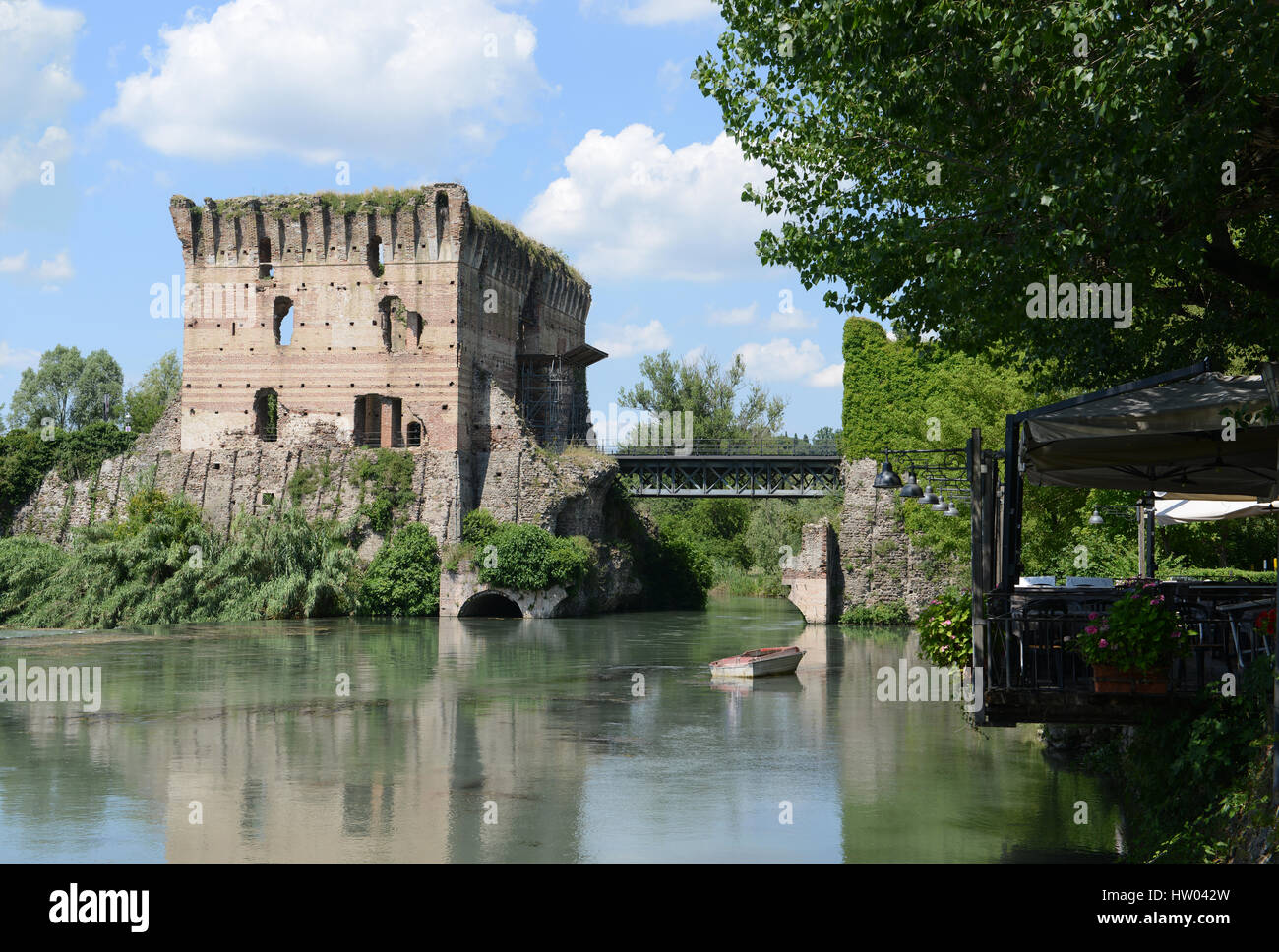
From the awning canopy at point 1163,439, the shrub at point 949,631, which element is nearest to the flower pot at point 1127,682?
the shrub at point 949,631

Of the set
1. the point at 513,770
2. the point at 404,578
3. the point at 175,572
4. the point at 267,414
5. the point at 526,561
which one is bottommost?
the point at 513,770

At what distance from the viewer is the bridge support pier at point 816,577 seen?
38719 millimetres

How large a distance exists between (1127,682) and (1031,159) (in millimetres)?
5004

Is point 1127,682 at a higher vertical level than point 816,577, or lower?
higher

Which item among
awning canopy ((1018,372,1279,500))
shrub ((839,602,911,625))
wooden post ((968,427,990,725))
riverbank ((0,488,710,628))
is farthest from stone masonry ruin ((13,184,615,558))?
wooden post ((968,427,990,725))

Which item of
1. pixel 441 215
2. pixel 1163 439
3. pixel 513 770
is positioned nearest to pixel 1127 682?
pixel 1163 439

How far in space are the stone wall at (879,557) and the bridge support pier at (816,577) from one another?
518 mm

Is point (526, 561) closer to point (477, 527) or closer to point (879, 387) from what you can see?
point (477, 527)

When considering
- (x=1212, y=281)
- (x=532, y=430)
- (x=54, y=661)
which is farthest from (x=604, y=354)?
(x=1212, y=281)

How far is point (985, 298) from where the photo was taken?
12.9 m

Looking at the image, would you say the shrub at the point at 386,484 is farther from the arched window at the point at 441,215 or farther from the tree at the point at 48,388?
the tree at the point at 48,388

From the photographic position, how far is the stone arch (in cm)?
4139

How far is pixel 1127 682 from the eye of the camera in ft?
31.0
